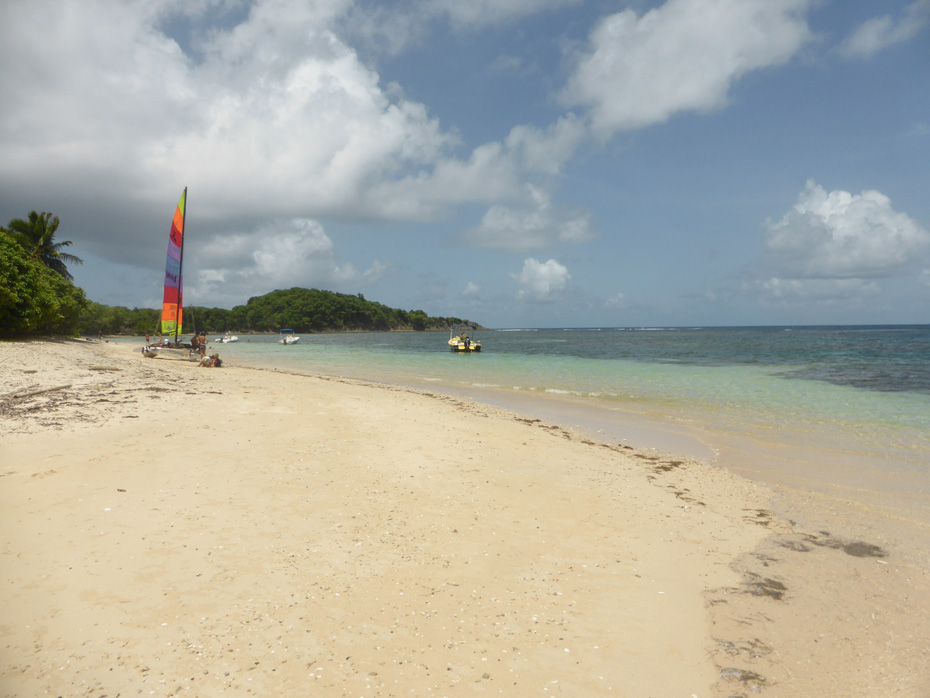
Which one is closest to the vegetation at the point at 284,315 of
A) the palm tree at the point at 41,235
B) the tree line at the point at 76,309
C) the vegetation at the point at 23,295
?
the tree line at the point at 76,309

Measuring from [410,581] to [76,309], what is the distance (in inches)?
1638

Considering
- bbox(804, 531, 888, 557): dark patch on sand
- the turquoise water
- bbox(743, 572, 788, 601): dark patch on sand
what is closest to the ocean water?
the turquoise water

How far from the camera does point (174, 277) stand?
88.3 feet

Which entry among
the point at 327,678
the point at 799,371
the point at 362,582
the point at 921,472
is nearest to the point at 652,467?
the point at 921,472

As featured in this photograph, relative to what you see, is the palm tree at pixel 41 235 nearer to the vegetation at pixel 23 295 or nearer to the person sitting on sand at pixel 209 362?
the vegetation at pixel 23 295

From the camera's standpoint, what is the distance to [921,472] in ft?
29.9

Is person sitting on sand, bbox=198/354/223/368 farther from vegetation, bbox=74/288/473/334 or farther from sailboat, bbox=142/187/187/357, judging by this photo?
vegetation, bbox=74/288/473/334

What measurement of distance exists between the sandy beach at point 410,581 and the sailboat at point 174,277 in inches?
811

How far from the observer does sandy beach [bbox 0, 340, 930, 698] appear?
3355 mm

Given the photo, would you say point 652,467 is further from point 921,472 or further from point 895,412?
point 895,412

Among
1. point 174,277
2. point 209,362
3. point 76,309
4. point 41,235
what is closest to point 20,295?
point 174,277

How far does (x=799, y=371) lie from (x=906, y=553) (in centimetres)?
2887

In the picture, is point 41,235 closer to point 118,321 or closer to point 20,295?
point 20,295

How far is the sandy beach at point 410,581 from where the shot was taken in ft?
11.0
